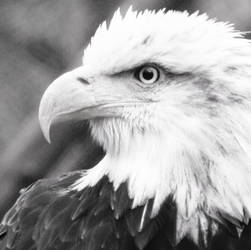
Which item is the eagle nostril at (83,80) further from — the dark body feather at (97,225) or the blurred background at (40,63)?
the blurred background at (40,63)

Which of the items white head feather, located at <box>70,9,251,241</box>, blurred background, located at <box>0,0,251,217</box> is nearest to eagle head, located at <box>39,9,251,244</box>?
white head feather, located at <box>70,9,251,241</box>

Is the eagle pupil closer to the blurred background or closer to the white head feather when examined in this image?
the white head feather

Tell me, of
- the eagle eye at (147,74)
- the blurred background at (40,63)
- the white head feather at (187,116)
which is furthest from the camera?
the blurred background at (40,63)

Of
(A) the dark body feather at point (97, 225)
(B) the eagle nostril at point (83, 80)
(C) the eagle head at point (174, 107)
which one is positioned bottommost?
(A) the dark body feather at point (97, 225)

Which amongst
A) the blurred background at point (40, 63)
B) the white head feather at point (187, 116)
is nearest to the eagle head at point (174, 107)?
the white head feather at point (187, 116)

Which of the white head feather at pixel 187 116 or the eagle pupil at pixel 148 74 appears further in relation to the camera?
the eagle pupil at pixel 148 74

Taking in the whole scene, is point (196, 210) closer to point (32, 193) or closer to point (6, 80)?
point (32, 193)
